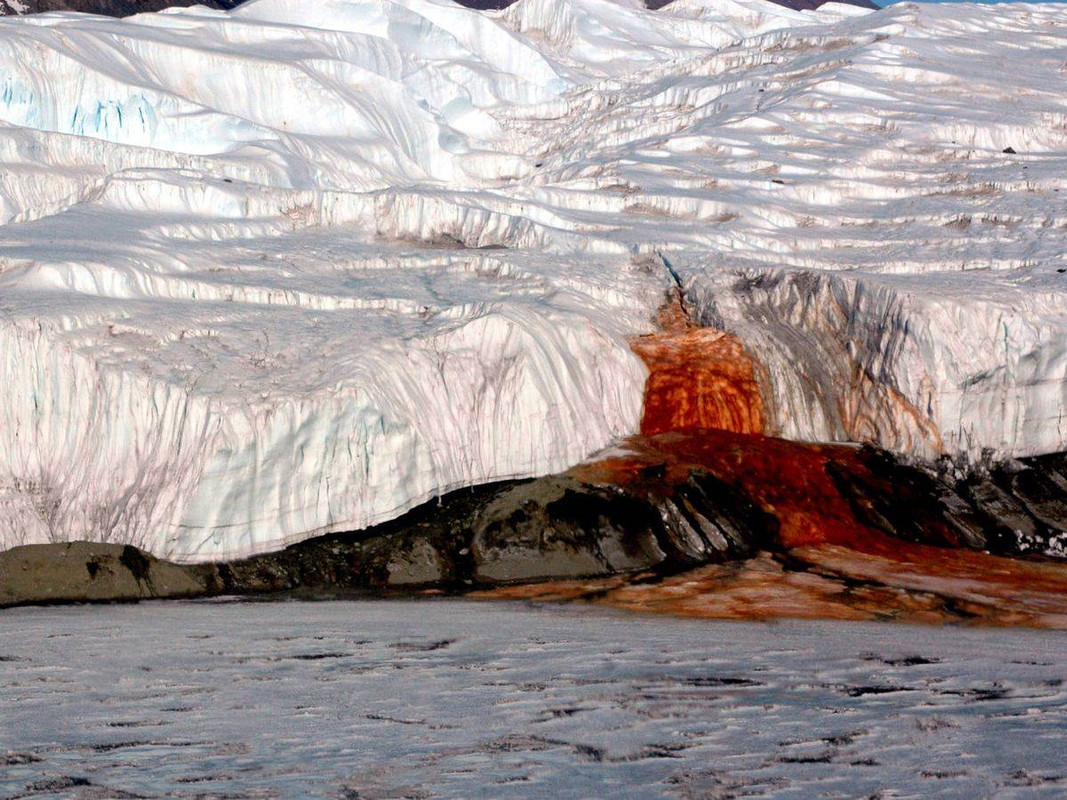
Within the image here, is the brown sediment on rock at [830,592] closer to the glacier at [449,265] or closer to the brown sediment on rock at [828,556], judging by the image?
the brown sediment on rock at [828,556]

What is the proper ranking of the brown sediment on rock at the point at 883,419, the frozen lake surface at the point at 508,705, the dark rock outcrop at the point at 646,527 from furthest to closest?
the brown sediment on rock at the point at 883,419, the dark rock outcrop at the point at 646,527, the frozen lake surface at the point at 508,705

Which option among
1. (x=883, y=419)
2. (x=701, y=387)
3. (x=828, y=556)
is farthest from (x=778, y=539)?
(x=883, y=419)

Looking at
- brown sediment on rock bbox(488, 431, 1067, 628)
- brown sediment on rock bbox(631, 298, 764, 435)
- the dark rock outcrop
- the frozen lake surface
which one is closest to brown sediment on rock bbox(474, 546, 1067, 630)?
brown sediment on rock bbox(488, 431, 1067, 628)

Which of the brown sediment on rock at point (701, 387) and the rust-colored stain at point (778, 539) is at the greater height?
the brown sediment on rock at point (701, 387)

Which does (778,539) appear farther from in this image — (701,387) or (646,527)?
(701,387)

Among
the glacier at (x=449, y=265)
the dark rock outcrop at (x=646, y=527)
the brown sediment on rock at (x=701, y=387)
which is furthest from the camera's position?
the brown sediment on rock at (x=701, y=387)

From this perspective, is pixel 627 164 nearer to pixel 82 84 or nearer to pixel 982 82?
pixel 982 82

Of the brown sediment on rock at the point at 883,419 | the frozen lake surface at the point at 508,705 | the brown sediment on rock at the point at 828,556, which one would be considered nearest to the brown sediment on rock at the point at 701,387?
the brown sediment on rock at the point at 828,556

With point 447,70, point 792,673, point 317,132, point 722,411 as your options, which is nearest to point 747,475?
point 722,411
